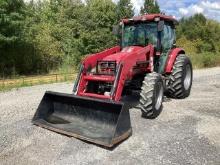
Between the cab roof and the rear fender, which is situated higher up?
the cab roof

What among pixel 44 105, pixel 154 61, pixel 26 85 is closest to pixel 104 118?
pixel 44 105

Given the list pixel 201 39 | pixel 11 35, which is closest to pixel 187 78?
pixel 11 35

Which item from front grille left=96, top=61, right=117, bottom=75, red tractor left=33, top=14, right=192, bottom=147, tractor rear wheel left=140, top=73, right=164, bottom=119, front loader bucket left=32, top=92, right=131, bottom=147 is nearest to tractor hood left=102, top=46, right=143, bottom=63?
red tractor left=33, top=14, right=192, bottom=147

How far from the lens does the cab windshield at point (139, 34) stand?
33.6 feet

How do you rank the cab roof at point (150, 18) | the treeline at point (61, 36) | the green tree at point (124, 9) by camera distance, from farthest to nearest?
the green tree at point (124, 9), the treeline at point (61, 36), the cab roof at point (150, 18)

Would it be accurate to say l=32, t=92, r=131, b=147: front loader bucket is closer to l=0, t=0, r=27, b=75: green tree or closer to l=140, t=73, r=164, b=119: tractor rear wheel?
l=140, t=73, r=164, b=119: tractor rear wheel

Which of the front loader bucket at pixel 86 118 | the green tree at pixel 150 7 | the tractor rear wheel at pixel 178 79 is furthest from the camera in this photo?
the green tree at pixel 150 7

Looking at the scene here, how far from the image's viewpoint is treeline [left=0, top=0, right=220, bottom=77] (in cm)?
2500

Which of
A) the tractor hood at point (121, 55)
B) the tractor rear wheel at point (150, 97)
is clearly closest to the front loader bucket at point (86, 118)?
the tractor rear wheel at point (150, 97)

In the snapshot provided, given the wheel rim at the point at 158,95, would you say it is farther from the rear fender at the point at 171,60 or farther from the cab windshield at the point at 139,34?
the cab windshield at the point at 139,34

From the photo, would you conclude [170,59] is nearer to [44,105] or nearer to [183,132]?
[183,132]

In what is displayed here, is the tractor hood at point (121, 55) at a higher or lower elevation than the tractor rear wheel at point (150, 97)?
higher

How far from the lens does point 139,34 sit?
1043 cm

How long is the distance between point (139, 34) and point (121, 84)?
108 inches
